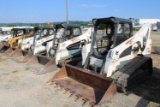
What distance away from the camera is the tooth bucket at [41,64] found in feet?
29.7

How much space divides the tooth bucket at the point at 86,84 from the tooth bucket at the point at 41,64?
→ 154 centimetres

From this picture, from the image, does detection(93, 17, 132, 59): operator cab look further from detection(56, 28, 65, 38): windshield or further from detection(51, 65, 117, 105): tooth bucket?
detection(56, 28, 65, 38): windshield

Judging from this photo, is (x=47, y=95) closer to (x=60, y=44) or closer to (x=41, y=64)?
(x=60, y=44)

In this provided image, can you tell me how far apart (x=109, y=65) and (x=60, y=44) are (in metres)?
3.82

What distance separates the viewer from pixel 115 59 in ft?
21.7

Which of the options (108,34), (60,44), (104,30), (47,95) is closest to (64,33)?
(60,44)

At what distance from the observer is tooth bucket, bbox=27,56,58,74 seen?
29.7 feet

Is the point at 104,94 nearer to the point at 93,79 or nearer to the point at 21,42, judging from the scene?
the point at 93,79

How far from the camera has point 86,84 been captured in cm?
680

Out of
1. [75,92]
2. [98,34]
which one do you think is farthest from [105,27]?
[75,92]

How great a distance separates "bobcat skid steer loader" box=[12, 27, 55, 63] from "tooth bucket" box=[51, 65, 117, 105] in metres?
4.58

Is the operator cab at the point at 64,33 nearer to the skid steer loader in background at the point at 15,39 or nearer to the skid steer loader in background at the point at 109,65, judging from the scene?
the skid steer loader in background at the point at 109,65

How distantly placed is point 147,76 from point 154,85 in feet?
2.31

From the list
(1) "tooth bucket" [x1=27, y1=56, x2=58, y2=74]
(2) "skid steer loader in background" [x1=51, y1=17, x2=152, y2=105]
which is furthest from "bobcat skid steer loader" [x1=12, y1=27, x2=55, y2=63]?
(2) "skid steer loader in background" [x1=51, y1=17, x2=152, y2=105]
